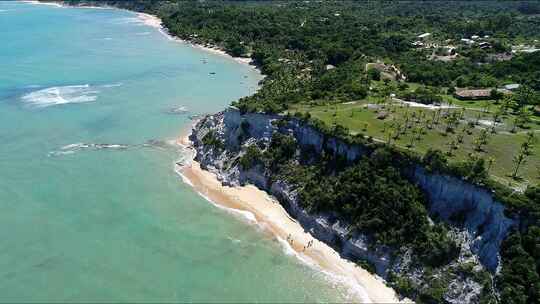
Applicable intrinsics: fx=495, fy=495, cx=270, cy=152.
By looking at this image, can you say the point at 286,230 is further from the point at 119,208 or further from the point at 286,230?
the point at 119,208

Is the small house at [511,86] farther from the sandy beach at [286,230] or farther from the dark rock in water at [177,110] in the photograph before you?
the dark rock in water at [177,110]

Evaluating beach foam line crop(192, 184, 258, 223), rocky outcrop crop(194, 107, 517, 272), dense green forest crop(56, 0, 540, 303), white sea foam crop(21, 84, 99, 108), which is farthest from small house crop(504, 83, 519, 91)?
white sea foam crop(21, 84, 99, 108)

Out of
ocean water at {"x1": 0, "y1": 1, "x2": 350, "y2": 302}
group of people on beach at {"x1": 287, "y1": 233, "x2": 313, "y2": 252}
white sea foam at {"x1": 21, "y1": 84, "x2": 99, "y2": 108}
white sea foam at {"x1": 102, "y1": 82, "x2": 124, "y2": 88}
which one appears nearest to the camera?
ocean water at {"x1": 0, "y1": 1, "x2": 350, "y2": 302}

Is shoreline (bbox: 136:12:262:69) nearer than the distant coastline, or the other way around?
the distant coastline

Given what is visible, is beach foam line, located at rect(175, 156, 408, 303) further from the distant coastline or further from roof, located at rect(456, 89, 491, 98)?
roof, located at rect(456, 89, 491, 98)

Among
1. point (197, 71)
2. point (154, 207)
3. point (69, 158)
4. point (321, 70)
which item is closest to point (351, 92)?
point (321, 70)

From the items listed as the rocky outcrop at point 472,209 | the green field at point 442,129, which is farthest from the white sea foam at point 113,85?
the rocky outcrop at point 472,209

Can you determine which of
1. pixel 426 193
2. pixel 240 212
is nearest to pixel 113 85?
pixel 240 212
